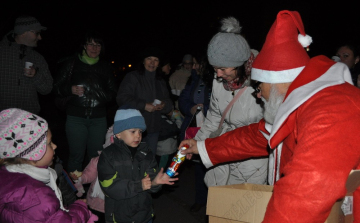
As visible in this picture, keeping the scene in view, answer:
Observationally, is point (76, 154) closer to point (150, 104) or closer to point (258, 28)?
point (150, 104)

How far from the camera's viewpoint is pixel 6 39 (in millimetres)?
4090

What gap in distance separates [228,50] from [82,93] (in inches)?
98.0

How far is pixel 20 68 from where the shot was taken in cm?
407

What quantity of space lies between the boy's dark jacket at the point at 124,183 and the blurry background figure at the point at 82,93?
160cm

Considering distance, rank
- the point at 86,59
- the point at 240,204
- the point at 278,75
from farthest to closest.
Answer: the point at 86,59 → the point at 278,75 → the point at 240,204

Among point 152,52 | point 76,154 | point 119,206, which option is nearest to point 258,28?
point 152,52

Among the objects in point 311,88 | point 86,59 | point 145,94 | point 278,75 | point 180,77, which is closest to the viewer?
point 311,88

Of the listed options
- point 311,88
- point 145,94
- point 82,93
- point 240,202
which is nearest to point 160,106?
point 145,94

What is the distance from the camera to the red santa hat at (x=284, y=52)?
6.07 feet

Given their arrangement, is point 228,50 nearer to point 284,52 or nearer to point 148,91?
point 284,52

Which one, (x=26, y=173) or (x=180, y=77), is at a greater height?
(x=26, y=173)

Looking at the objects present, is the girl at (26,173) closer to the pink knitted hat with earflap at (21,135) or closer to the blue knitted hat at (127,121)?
the pink knitted hat with earflap at (21,135)

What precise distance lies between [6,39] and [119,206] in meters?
2.83

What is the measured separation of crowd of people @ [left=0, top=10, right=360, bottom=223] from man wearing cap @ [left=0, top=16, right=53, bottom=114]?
0.04 ft
